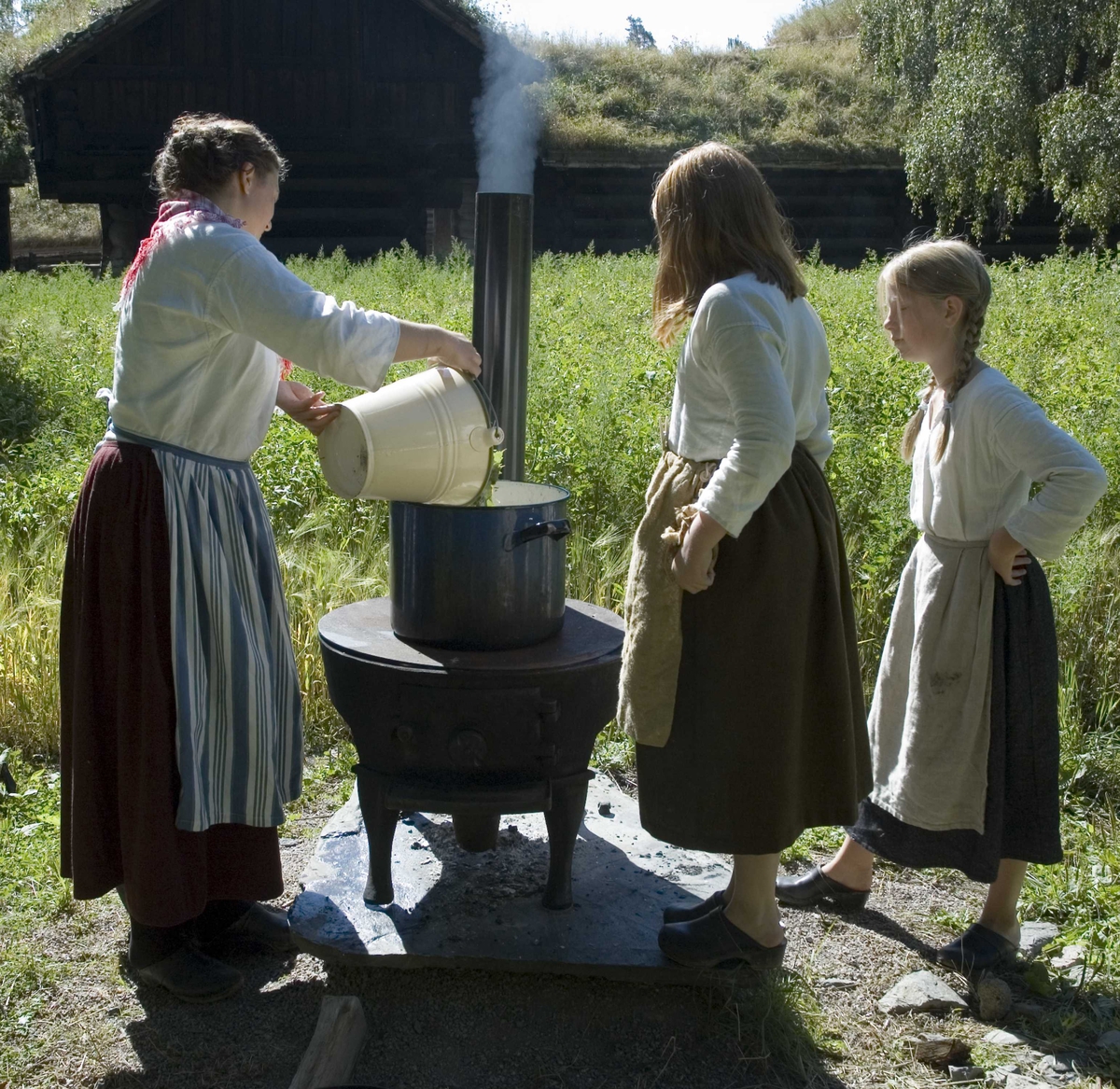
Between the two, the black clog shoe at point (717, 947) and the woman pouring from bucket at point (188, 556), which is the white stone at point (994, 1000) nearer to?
the black clog shoe at point (717, 947)

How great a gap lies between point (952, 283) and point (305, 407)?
1.44m

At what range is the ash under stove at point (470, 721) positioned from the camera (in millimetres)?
2445

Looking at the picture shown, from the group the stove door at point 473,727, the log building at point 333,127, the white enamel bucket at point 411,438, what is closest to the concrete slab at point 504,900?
the stove door at point 473,727

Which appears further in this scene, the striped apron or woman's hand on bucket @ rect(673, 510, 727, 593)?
the striped apron

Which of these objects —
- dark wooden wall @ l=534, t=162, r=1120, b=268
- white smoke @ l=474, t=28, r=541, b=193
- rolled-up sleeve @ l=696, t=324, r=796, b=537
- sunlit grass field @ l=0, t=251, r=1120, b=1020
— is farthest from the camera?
dark wooden wall @ l=534, t=162, r=1120, b=268

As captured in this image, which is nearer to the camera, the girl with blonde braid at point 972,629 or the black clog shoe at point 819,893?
the girl with blonde braid at point 972,629

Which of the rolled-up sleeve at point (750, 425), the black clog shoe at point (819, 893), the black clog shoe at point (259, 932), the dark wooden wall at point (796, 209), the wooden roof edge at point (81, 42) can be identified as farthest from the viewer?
the dark wooden wall at point (796, 209)

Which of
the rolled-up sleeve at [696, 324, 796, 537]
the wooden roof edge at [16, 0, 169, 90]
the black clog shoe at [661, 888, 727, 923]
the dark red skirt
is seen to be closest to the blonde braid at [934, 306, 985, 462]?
the rolled-up sleeve at [696, 324, 796, 537]

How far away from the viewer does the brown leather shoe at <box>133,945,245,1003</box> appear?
2.59m

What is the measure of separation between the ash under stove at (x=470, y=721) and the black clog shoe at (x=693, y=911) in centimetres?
28

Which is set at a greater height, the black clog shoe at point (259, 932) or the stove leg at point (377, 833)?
the stove leg at point (377, 833)

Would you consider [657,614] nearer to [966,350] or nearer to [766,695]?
[766,695]

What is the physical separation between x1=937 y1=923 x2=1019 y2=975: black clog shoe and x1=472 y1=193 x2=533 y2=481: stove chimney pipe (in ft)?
5.29

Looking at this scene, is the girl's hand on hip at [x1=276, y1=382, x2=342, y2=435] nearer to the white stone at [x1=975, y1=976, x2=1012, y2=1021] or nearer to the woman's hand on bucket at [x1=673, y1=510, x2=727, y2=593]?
the woman's hand on bucket at [x1=673, y1=510, x2=727, y2=593]
